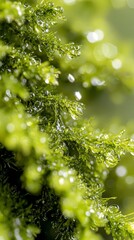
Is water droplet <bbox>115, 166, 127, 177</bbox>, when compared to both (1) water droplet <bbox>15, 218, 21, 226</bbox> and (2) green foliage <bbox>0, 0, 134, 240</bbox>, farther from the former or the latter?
(1) water droplet <bbox>15, 218, 21, 226</bbox>

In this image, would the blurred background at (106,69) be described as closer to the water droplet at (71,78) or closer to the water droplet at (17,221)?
the water droplet at (71,78)

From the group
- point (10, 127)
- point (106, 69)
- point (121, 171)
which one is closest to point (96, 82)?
point (106, 69)

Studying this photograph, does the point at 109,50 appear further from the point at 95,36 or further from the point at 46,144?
the point at 46,144

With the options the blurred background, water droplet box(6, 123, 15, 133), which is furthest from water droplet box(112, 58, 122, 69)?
water droplet box(6, 123, 15, 133)

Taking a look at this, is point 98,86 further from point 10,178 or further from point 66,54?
point 10,178

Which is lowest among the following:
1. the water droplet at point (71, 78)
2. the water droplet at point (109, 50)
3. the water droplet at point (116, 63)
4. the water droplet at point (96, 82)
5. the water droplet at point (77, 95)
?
the water droplet at point (77, 95)

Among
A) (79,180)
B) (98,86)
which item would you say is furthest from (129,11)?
(79,180)

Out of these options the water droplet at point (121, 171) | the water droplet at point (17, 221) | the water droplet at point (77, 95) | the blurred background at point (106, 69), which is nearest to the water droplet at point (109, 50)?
the blurred background at point (106, 69)
